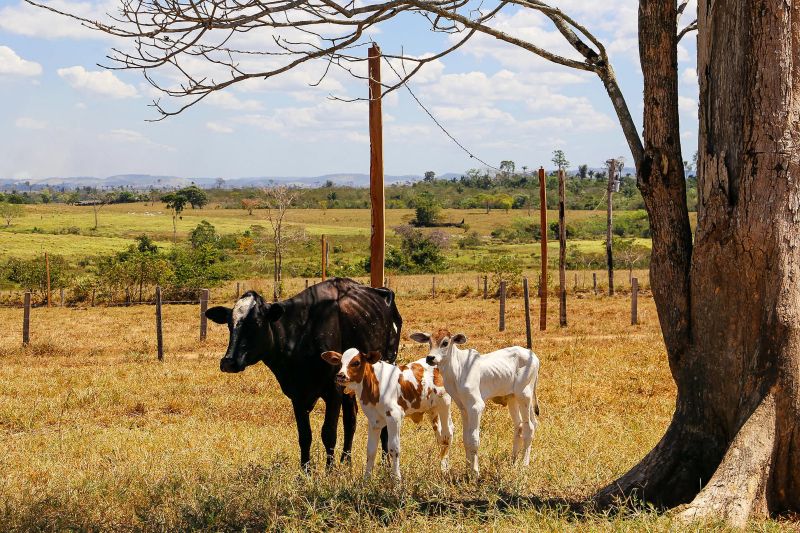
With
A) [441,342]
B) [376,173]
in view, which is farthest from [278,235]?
[441,342]

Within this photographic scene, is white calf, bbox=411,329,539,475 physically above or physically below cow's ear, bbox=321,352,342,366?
below

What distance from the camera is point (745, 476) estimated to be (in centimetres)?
578

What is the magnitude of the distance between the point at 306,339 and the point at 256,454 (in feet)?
5.74

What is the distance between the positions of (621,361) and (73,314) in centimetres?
2553

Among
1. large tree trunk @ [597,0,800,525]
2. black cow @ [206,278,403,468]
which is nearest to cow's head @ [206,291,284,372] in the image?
black cow @ [206,278,403,468]

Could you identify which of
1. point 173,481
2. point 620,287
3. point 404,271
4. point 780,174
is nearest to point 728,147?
point 780,174

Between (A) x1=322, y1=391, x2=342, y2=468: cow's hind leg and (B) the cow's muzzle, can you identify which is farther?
(A) x1=322, y1=391, x2=342, y2=468: cow's hind leg

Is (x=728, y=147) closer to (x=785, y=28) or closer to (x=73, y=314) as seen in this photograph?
(x=785, y=28)

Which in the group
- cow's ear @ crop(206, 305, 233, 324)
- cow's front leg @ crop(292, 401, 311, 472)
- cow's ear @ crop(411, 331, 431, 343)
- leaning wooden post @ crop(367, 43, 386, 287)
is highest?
leaning wooden post @ crop(367, 43, 386, 287)

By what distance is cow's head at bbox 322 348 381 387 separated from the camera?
7004 millimetres

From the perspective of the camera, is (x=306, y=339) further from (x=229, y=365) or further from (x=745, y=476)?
(x=745, y=476)

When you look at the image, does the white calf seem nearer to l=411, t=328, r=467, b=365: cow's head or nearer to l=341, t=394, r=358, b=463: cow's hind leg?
l=411, t=328, r=467, b=365: cow's head

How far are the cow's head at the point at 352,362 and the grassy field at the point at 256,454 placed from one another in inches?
31.8

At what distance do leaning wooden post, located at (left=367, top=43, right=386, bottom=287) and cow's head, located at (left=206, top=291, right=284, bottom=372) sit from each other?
3.26 m
